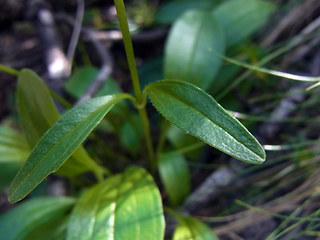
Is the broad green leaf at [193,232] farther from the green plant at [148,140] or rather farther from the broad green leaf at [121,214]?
the broad green leaf at [121,214]

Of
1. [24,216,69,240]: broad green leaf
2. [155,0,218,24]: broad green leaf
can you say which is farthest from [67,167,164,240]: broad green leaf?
[155,0,218,24]: broad green leaf

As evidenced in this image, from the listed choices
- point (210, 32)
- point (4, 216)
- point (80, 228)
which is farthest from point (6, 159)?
point (210, 32)

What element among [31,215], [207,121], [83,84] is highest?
[207,121]

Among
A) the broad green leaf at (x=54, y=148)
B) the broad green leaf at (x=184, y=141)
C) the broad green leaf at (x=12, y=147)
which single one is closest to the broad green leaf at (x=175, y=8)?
the broad green leaf at (x=184, y=141)

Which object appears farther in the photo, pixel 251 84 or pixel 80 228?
pixel 251 84

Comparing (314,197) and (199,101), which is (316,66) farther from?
(199,101)

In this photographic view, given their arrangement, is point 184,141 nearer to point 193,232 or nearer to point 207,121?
point 193,232

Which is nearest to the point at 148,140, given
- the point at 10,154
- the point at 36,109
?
the point at 36,109

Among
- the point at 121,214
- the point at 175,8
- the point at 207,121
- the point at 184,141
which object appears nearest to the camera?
the point at 207,121
